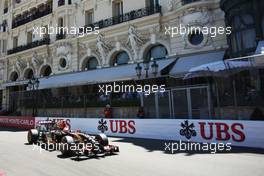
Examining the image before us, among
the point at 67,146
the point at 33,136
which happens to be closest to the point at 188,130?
the point at 67,146

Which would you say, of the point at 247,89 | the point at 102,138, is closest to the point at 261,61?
the point at 247,89

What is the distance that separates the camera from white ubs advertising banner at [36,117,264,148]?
1032cm

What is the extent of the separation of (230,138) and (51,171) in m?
7.11

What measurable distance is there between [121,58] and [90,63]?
374 cm

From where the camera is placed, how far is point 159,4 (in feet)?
66.9

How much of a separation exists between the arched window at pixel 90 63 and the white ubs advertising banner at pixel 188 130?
9287mm

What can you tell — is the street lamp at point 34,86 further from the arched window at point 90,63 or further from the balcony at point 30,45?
the balcony at point 30,45

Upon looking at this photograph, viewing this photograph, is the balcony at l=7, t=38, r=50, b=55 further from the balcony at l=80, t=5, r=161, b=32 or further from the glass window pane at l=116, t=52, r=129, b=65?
the glass window pane at l=116, t=52, r=129, b=65

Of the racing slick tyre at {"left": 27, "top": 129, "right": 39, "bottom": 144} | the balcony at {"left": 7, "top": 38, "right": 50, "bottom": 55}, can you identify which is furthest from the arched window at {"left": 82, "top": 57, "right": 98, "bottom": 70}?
the racing slick tyre at {"left": 27, "top": 129, "right": 39, "bottom": 144}

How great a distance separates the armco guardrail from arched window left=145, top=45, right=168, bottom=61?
1043 centimetres

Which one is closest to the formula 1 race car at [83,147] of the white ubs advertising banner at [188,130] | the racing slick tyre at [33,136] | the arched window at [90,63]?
the racing slick tyre at [33,136]

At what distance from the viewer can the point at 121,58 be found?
23.2m

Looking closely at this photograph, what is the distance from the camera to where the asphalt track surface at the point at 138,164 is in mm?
6793

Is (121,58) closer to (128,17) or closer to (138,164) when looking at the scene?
(128,17)
